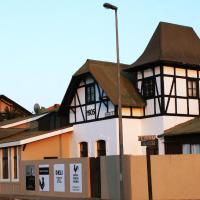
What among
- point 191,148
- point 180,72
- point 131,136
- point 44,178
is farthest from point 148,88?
point 44,178

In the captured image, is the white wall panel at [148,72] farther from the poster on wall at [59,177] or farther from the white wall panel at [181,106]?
the poster on wall at [59,177]

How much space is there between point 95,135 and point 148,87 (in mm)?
4946

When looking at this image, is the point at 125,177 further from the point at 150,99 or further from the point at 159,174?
the point at 150,99

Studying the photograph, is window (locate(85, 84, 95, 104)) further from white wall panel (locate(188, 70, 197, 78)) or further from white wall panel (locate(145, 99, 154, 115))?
white wall panel (locate(188, 70, 197, 78))

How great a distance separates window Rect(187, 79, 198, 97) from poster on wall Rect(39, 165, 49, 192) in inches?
454

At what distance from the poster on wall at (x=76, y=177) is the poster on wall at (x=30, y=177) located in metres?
4.11

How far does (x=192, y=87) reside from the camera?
117 ft

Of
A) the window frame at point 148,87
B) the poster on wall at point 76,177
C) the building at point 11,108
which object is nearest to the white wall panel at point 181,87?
the window frame at point 148,87

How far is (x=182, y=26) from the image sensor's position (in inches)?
1501

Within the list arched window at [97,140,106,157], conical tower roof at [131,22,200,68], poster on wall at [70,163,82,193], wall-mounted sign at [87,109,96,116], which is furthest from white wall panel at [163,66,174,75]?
poster on wall at [70,163,82,193]

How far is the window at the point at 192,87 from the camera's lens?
35.3m

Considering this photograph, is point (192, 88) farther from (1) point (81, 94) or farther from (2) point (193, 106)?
(1) point (81, 94)

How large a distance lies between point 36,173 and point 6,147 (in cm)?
652

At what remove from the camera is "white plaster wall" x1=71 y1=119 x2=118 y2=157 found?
3438 cm
